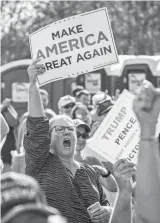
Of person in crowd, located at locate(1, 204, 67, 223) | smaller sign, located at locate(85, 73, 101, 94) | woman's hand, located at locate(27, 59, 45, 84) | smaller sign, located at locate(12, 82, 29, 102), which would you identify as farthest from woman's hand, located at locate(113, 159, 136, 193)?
smaller sign, located at locate(12, 82, 29, 102)

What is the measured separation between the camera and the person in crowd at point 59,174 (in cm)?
498

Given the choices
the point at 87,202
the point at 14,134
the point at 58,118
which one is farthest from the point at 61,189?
the point at 14,134

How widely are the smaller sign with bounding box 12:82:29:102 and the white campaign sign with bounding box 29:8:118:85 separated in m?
11.1

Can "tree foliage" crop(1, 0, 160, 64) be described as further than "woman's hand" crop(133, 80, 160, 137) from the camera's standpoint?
Yes

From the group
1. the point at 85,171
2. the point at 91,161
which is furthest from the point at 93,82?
the point at 85,171

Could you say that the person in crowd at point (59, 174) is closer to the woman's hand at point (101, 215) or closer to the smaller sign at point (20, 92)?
the woman's hand at point (101, 215)

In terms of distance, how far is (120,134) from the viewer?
6.64 m

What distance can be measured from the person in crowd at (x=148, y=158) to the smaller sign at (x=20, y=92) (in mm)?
14822

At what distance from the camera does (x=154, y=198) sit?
313cm

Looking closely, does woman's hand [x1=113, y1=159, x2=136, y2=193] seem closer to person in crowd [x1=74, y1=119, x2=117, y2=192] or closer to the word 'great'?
person in crowd [x1=74, y1=119, x2=117, y2=192]

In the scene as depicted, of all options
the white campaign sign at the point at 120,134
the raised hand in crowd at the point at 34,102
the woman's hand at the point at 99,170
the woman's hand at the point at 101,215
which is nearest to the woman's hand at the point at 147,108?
the woman's hand at the point at 101,215

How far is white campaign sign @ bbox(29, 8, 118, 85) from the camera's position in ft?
22.2

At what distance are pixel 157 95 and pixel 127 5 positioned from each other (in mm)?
34874

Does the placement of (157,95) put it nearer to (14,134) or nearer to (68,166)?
(68,166)
